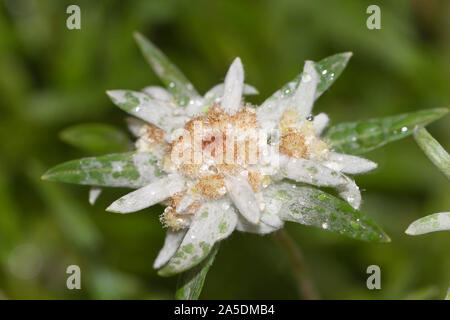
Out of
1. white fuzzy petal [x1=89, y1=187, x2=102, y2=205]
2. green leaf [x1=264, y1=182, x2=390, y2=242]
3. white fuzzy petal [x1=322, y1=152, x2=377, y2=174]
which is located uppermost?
white fuzzy petal [x1=322, y1=152, x2=377, y2=174]

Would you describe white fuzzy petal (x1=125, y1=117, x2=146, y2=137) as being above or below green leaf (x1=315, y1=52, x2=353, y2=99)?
below

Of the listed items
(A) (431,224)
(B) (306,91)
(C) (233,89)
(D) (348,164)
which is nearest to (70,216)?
(C) (233,89)

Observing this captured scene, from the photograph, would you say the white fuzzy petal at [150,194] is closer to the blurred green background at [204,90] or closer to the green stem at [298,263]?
the green stem at [298,263]

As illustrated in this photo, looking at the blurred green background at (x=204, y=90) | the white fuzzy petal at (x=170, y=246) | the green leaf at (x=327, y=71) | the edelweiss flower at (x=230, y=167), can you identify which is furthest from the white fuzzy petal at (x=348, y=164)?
the blurred green background at (x=204, y=90)

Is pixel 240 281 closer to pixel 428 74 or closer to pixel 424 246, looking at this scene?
pixel 424 246

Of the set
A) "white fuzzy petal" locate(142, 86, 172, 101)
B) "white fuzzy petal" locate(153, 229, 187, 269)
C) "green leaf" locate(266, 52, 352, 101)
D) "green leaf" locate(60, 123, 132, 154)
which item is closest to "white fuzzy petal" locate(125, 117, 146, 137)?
"white fuzzy petal" locate(142, 86, 172, 101)

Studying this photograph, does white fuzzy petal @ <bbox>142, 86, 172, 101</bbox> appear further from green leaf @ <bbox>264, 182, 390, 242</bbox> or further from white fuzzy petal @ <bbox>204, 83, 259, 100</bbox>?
green leaf @ <bbox>264, 182, 390, 242</bbox>

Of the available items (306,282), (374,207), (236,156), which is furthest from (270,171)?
(374,207)
